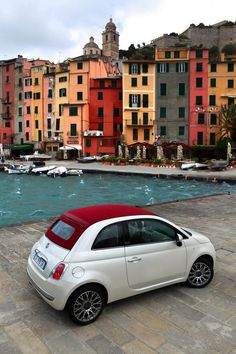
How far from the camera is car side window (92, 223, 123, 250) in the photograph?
4958mm

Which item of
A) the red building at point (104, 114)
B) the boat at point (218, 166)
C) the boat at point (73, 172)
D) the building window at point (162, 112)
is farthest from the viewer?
the red building at point (104, 114)

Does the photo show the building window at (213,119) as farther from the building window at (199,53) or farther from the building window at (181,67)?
the building window at (199,53)

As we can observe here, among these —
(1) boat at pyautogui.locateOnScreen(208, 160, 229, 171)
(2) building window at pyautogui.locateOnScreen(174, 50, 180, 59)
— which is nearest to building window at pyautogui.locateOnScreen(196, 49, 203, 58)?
(2) building window at pyautogui.locateOnScreen(174, 50, 180, 59)

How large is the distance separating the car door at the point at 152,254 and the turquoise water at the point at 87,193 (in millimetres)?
12249

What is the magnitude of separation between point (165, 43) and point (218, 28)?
18.6m

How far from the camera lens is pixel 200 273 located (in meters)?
6.00

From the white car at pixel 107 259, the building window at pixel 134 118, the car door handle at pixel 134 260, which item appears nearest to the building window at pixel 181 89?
the building window at pixel 134 118

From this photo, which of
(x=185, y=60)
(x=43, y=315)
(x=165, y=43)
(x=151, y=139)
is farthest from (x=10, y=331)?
(x=165, y=43)

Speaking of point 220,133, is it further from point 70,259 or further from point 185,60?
point 70,259

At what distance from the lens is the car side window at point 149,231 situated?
5297mm

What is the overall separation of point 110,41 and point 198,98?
90809mm

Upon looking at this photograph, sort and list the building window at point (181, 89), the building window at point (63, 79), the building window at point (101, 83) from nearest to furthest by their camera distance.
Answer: the building window at point (181, 89) → the building window at point (101, 83) → the building window at point (63, 79)

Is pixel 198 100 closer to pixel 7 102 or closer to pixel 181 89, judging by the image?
pixel 181 89

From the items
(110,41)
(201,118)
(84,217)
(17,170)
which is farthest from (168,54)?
(110,41)
